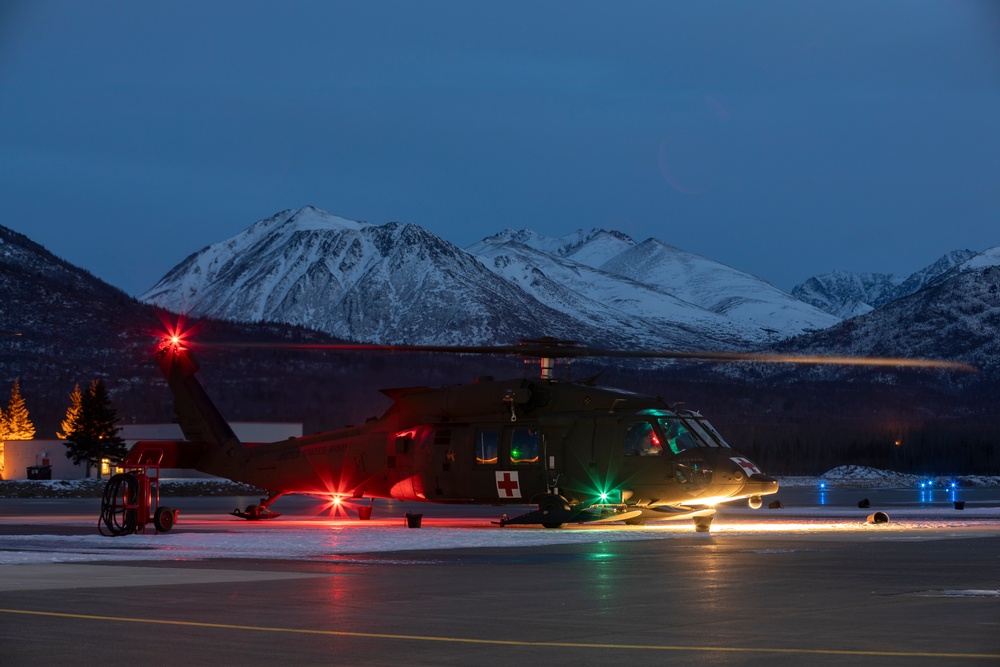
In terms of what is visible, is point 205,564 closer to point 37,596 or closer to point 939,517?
point 37,596

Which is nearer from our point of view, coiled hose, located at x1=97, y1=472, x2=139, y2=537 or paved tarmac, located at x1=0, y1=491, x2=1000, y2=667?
paved tarmac, located at x1=0, y1=491, x2=1000, y2=667

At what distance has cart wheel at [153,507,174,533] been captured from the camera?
31.3 metres

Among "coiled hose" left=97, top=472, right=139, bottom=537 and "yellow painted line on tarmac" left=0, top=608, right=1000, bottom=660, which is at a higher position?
"coiled hose" left=97, top=472, right=139, bottom=537

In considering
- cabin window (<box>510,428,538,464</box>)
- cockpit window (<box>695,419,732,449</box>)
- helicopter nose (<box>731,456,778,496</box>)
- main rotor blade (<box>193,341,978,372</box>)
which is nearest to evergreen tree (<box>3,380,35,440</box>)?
main rotor blade (<box>193,341,978,372</box>)

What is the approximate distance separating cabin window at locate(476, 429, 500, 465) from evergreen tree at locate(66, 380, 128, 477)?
271 feet

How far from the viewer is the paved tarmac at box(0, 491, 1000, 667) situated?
39.8 feet

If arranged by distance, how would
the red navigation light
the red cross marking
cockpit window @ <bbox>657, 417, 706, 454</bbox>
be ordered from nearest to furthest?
cockpit window @ <bbox>657, 417, 706, 454</bbox>
the red cross marking
the red navigation light

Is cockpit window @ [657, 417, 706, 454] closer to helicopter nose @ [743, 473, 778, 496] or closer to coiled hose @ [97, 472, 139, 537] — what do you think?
helicopter nose @ [743, 473, 778, 496]

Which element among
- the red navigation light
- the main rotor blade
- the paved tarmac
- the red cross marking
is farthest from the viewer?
the red navigation light

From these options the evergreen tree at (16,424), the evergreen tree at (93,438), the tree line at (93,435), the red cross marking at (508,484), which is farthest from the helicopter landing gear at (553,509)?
the evergreen tree at (16,424)

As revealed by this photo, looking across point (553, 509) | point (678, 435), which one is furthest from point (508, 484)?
point (678, 435)

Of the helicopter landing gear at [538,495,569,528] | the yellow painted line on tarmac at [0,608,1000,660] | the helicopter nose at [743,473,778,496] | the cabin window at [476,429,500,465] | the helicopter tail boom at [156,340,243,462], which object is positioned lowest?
the yellow painted line on tarmac at [0,608,1000,660]

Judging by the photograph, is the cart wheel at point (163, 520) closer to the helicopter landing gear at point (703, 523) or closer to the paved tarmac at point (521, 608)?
the paved tarmac at point (521, 608)

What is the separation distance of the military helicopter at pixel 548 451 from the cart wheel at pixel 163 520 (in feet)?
9.41
